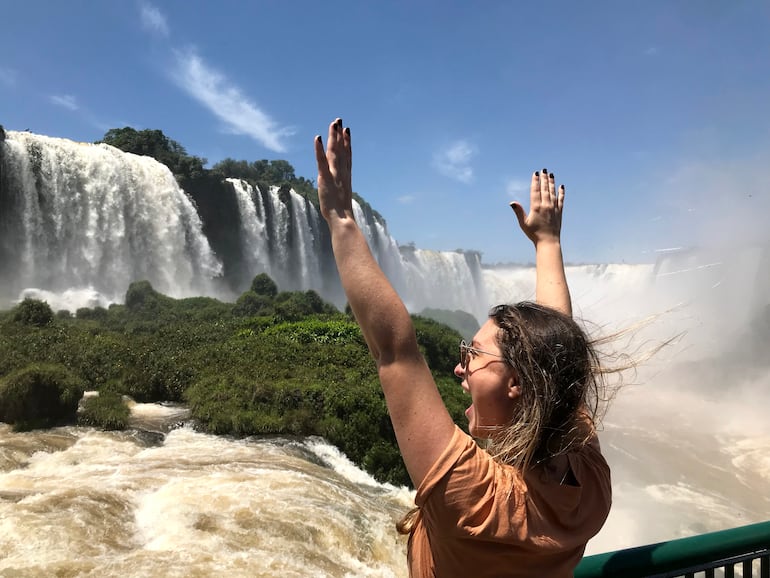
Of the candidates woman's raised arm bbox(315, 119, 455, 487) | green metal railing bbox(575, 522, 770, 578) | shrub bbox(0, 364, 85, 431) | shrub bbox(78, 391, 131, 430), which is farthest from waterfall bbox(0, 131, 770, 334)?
woman's raised arm bbox(315, 119, 455, 487)

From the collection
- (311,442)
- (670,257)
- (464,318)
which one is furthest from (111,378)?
(464,318)

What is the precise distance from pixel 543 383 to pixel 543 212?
0.86 m

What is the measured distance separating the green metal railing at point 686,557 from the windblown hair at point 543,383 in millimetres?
552

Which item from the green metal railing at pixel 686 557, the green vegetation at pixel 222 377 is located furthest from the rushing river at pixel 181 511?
the green metal railing at pixel 686 557

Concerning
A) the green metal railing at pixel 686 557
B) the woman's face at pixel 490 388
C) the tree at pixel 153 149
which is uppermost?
the tree at pixel 153 149

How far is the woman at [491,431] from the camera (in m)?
0.97

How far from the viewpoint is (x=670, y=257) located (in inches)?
1211

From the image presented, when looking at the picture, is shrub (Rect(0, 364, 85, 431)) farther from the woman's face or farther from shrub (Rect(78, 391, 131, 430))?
the woman's face

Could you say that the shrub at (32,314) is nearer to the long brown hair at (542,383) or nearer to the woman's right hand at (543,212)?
the woman's right hand at (543,212)

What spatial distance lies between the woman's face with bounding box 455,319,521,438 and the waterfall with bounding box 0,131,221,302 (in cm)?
2612

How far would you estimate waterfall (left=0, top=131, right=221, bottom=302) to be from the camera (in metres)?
22.8

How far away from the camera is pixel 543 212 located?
1807mm

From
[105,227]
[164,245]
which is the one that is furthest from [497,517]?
[164,245]

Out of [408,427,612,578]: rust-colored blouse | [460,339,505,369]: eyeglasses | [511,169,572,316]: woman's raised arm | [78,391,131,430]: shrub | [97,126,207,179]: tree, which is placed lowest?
[78,391,131,430]: shrub
